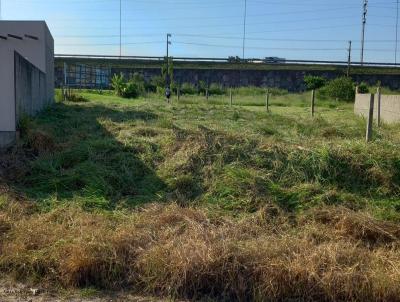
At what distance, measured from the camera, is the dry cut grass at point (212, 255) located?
15.0ft

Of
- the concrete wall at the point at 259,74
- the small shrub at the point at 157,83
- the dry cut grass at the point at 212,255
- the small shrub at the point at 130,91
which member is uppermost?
the concrete wall at the point at 259,74

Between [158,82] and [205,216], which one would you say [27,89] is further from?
[158,82]

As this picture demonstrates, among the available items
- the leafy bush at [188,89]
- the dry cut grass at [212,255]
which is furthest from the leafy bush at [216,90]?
the dry cut grass at [212,255]

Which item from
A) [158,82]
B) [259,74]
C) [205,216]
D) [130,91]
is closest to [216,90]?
[158,82]

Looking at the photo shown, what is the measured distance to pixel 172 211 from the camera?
6004 mm

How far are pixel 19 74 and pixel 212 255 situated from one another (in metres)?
7.86

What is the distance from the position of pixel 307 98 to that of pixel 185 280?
37868mm

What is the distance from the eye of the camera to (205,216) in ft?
19.6

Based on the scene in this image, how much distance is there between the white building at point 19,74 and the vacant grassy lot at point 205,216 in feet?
2.36

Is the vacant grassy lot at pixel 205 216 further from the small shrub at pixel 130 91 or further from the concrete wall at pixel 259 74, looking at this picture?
the concrete wall at pixel 259 74

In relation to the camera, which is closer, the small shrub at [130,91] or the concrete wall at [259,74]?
the small shrub at [130,91]

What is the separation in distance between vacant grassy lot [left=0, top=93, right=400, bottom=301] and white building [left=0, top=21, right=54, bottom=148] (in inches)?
28.3

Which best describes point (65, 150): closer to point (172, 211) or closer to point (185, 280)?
point (172, 211)

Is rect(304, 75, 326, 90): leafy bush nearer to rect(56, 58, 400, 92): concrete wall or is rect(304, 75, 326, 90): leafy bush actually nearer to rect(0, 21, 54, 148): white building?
rect(56, 58, 400, 92): concrete wall
